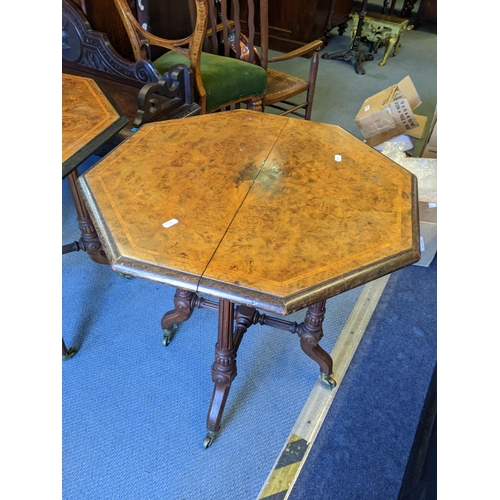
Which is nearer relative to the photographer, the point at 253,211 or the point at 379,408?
the point at 253,211

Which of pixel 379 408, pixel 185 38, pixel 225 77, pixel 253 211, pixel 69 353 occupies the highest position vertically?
pixel 185 38

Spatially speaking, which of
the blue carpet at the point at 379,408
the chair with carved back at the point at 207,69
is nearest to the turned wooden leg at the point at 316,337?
the blue carpet at the point at 379,408

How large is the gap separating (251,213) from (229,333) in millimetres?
420

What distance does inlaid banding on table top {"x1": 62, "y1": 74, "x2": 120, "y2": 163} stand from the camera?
1.28 metres

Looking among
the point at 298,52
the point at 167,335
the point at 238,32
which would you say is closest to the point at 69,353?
the point at 167,335

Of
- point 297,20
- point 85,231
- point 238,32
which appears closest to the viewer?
point 85,231

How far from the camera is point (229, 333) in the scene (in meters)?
1.29

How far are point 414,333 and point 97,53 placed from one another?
201cm

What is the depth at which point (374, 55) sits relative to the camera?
4.73m

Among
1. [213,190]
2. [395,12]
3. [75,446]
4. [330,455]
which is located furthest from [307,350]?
[395,12]

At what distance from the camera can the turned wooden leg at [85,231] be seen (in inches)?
69.7

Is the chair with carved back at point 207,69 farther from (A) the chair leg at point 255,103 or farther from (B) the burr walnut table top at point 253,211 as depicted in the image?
(B) the burr walnut table top at point 253,211

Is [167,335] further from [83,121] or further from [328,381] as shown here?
[83,121]

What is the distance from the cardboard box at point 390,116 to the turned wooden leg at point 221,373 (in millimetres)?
1880
